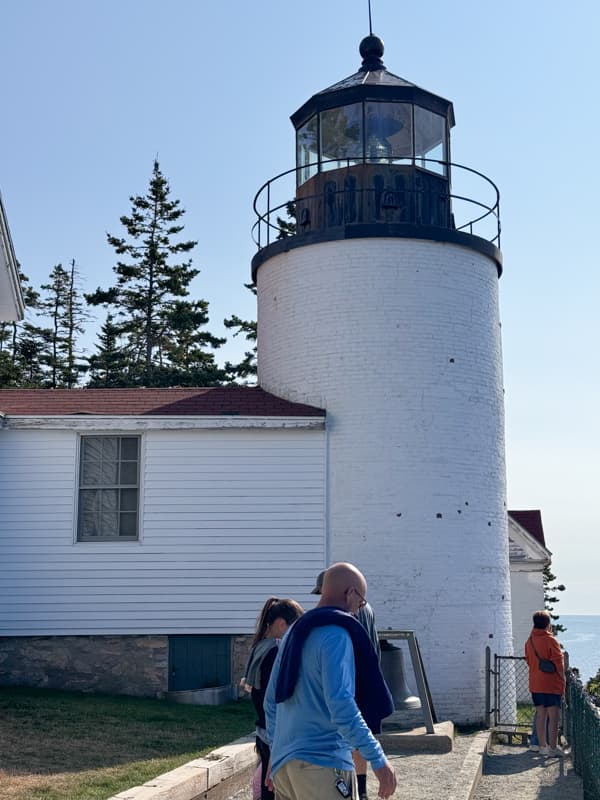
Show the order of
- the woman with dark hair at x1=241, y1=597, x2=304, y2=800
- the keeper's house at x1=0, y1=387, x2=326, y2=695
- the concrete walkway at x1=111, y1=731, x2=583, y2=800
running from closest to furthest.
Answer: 1. the woman with dark hair at x1=241, y1=597, x2=304, y2=800
2. the concrete walkway at x1=111, y1=731, x2=583, y2=800
3. the keeper's house at x1=0, y1=387, x2=326, y2=695

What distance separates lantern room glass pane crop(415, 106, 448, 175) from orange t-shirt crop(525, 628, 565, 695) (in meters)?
8.74

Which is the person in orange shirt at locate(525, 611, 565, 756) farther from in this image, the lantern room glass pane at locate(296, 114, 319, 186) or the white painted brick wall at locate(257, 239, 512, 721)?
the lantern room glass pane at locate(296, 114, 319, 186)

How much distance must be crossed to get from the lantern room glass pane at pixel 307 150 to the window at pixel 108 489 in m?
5.86

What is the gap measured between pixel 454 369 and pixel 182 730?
7.32 metres

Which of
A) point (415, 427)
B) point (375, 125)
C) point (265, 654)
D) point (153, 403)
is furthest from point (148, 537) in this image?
point (265, 654)

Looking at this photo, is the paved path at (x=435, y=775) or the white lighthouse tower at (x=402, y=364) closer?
the paved path at (x=435, y=775)

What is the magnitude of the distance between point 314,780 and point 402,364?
1135 cm

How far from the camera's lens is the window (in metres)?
15.1

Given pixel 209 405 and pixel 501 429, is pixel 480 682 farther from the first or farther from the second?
pixel 209 405

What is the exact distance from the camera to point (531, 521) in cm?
2627

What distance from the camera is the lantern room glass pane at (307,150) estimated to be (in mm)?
17406

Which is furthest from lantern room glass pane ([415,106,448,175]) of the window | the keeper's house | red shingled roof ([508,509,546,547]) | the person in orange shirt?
red shingled roof ([508,509,546,547])

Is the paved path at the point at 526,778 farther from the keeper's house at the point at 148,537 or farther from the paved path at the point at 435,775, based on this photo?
the keeper's house at the point at 148,537

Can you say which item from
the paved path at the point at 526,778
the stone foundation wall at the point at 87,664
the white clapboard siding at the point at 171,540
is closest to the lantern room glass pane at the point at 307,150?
the white clapboard siding at the point at 171,540
